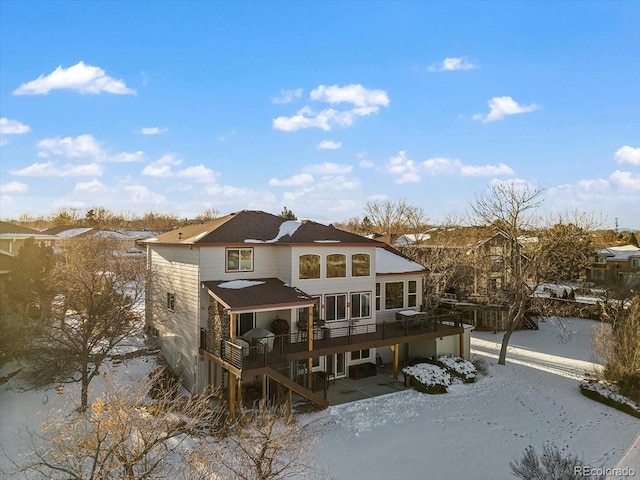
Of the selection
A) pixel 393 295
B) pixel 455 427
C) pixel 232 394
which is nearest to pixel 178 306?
pixel 232 394

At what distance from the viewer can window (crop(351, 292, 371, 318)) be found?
19.1 metres

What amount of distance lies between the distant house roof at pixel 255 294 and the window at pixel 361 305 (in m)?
3.31

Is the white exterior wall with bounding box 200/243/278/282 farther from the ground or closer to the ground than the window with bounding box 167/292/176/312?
farther from the ground

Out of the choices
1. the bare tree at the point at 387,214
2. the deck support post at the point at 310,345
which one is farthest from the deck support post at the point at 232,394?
the bare tree at the point at 387,214

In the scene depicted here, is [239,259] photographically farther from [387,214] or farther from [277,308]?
[387,214]

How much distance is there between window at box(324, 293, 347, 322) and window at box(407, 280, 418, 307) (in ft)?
15.9

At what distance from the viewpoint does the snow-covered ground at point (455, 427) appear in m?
12.2

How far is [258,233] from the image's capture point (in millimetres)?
17828

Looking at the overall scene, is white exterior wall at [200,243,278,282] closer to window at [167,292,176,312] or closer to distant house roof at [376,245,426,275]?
window at [167,292,176,312]

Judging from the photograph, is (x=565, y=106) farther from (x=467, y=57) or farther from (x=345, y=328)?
(x=345, y=328)

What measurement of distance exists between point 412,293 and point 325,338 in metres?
6.91

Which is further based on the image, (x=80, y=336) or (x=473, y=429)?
(x=80, y=336)

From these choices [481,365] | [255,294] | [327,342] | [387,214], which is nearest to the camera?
[255,294]

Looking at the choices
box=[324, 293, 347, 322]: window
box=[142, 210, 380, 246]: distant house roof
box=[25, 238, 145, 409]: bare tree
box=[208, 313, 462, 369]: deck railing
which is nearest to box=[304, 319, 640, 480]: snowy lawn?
box=[208, 313, 462, 369]: deck railing
